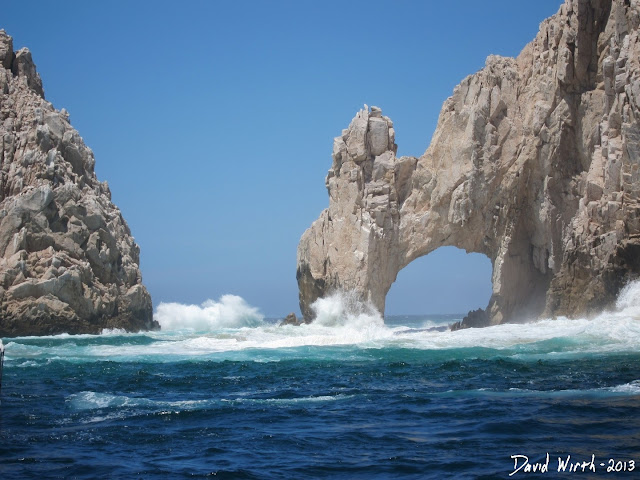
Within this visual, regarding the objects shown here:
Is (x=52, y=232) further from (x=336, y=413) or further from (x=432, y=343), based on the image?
(x=336, y=413)

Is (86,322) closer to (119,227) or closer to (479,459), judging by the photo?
(119,227)

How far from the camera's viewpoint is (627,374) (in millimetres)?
13641

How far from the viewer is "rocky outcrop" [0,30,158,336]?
34531mm

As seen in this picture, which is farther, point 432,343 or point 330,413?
point 432,343

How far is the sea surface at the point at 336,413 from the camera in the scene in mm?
7922

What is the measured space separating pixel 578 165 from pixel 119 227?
86.5 feet

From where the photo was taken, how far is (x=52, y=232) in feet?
119
